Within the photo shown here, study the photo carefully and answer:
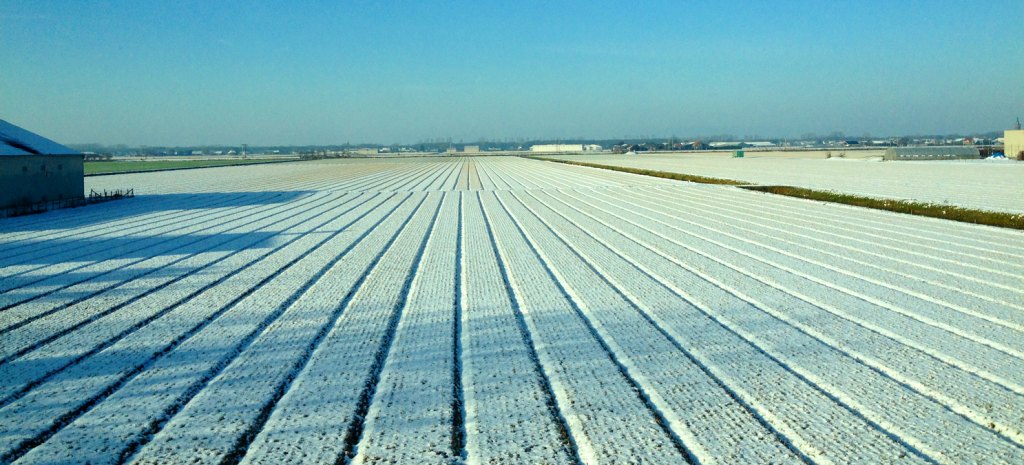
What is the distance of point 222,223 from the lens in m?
14.4

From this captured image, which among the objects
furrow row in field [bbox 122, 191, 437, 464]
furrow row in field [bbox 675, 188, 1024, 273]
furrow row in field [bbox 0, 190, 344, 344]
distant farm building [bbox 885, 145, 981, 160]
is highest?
distant farm building [bbox 885, 145, 981, 160]

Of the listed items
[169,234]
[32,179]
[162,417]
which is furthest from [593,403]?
[32,179]

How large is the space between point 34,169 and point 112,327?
1576 centimetres

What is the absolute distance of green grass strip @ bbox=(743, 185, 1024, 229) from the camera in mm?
12070

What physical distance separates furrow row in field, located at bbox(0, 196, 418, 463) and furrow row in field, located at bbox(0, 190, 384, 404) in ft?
0.46

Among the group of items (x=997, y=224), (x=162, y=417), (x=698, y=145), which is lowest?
(x=162, y=417)

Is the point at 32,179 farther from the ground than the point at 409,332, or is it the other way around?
the point at 32,179

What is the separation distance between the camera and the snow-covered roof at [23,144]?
1767 cm

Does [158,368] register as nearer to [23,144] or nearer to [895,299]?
[895,299]

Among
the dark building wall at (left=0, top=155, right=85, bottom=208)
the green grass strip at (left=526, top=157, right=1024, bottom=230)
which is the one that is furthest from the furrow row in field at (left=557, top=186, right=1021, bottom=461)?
the dark building wall at (left=0, top=155, right=85, bottom=208)

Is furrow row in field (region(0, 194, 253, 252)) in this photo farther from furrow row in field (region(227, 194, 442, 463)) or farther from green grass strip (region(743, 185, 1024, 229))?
green grass strip (region(743, 185, 1024, 229))

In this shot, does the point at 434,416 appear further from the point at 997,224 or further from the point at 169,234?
the point at 997,224

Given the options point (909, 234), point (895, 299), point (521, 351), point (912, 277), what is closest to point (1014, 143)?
point (909, 234)

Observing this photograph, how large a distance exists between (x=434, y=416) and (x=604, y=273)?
4566 millimetres
